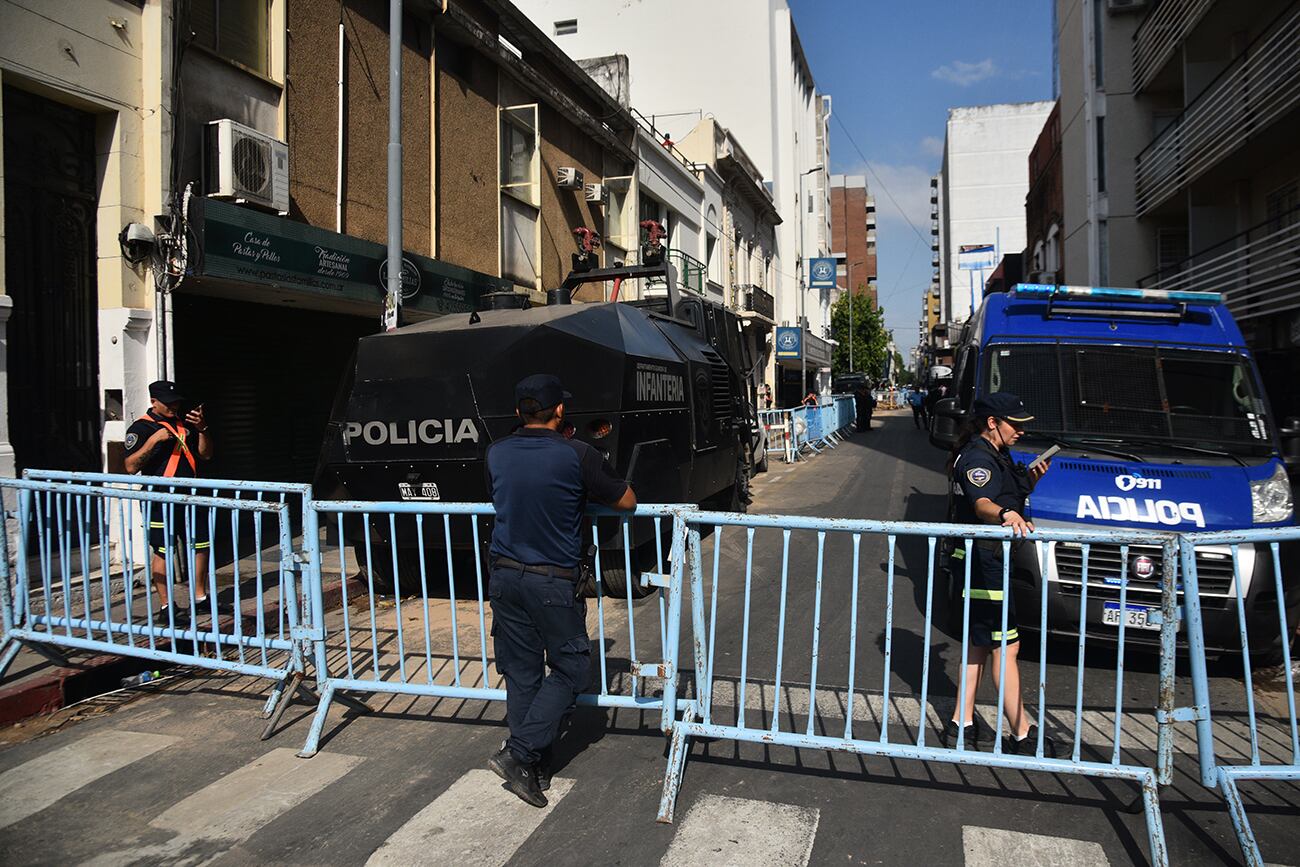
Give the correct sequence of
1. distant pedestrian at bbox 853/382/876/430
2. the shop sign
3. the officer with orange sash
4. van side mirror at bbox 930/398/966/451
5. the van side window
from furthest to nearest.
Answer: distant pedestrian at bbox 853/382/876/430, the shop sign, the van side window, van side mirror at bbox 930/398/966/451, the officer with orange sash

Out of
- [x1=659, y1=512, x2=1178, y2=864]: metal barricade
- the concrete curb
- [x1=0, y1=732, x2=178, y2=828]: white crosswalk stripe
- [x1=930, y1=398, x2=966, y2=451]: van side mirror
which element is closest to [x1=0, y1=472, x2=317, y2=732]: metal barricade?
the concrete curb

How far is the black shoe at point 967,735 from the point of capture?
4.03 metres

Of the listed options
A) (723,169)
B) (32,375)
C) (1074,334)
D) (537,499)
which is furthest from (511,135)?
(723,169)

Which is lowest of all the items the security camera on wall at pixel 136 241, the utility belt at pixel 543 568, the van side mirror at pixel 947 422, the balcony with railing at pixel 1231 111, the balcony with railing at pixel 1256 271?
the utility belt at pixel 543 568

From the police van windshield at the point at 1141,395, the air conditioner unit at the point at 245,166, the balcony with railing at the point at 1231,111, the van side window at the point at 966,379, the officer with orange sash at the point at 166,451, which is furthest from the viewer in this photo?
the balcony with railing at the point at 1231,111

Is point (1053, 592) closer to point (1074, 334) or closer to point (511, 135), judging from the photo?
point (1074, 334)

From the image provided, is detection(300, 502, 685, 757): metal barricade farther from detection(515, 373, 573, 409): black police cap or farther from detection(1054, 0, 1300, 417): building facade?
detection(1054, 0, 1300, 417): building facade

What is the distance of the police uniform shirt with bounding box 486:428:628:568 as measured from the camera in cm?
366

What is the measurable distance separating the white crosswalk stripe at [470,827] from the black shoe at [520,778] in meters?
0.06

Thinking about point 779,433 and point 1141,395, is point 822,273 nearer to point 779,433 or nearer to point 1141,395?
point 779,433

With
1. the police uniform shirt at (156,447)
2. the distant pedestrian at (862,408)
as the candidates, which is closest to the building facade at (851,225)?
the distant pedestrian at (862,408)

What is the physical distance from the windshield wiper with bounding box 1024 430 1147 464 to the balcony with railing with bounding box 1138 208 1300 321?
29.7 feet

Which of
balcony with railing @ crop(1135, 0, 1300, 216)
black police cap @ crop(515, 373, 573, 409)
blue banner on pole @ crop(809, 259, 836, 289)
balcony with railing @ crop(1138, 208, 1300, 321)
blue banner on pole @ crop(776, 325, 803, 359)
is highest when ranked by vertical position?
blue banner on pole @ crop(809, 259, 836, 289)

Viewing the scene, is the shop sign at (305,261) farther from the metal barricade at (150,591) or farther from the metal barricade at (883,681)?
the metal barricade at (883,681)
